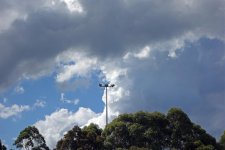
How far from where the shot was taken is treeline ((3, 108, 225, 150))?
71688 millimetres

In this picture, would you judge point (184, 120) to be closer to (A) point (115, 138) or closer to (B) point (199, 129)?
(B) point (199, 129)

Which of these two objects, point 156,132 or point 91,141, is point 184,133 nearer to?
point 156,132

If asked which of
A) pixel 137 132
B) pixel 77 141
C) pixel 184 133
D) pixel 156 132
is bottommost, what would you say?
pixel 77 141

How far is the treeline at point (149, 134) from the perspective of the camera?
7169 cm

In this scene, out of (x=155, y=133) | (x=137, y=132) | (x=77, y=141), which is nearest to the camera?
(x=77, y=141)

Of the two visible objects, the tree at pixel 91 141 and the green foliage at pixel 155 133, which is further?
the green foliage at pixel 155 133

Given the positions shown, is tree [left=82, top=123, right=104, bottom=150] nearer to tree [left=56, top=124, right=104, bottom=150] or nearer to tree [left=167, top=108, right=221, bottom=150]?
tree [left=56, top=124, right=104, bottom=150]

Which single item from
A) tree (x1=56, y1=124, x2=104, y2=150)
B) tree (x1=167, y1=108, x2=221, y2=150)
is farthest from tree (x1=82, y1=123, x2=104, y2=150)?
tree (x1=167, y1=108, x2=221, y2=150)

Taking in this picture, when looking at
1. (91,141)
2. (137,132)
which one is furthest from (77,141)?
(137,132)

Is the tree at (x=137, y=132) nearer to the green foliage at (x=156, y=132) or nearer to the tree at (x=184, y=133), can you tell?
the green foliage at (x=156, y=132)

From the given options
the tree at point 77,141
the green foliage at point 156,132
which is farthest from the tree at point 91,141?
the green foliage at point 156,132

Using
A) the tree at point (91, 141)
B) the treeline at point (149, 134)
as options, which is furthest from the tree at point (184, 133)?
the tree at point (91, 141)

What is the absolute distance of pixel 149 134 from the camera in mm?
72312

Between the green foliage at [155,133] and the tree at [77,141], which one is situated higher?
the green foliage at [155,133]
